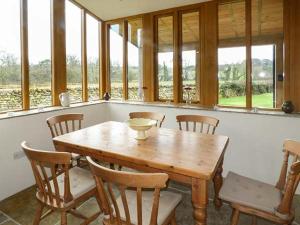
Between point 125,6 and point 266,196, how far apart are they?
3.45 meters

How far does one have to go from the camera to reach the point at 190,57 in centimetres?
363

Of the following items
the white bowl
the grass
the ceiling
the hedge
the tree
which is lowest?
the white bowl

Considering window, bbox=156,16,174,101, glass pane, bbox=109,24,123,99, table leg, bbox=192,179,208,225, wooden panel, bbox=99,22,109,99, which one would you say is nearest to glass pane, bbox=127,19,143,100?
glass pane, bbox=109,24,123,99

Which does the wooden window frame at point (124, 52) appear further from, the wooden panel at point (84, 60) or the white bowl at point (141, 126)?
the white bowl at point (141, 126)

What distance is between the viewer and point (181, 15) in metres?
3.68

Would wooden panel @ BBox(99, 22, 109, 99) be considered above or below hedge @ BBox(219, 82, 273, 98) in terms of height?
above

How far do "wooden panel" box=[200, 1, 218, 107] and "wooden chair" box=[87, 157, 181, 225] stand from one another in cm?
208

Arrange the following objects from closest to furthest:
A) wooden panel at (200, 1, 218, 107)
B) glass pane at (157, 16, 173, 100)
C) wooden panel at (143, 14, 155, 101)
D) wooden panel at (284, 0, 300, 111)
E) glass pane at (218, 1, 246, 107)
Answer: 1. wooden panel at (284, 0, 300, 111)
2. glass pane at (218, 1, 246, 107)
3. wooden panel at (200, 1, 218, 107)
4. glass pane at (157, 16, 173, 100)
5. wooden panel at (143, 14, 155, 101)

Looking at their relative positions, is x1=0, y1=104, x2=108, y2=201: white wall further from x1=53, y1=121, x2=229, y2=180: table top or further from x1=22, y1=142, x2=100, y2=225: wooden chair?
x1=22, y1=142, x2=100, y2=225: wooden chair

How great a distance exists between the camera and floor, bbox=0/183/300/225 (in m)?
2.17

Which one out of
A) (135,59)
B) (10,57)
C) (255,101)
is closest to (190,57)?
(135,59)

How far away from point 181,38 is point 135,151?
8.16 feet

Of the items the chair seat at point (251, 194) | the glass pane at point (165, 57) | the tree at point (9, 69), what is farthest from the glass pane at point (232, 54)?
the tree at point (9, 69)

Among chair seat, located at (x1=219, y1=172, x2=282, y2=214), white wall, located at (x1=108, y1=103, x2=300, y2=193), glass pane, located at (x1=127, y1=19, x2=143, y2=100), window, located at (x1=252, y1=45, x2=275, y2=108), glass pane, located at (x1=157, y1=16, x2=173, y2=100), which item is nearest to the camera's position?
chair seat, located at (x1=219, y1=172, x2=282, y2=214)
